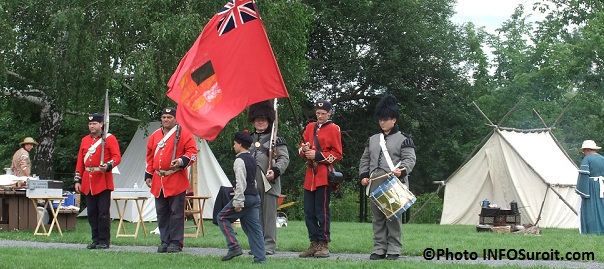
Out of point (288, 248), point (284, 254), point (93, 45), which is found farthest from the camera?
point (93, 45)

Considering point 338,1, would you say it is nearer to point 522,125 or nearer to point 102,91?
point 522,125

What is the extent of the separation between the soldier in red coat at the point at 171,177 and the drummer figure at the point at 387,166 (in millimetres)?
2269

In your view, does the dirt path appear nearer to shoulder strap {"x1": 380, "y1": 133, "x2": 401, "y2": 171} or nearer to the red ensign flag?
shoulder strap {"x1": 380, "y1": 133, "x2": 401, "y2": 171}

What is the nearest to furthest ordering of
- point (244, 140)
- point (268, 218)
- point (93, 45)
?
1. point (244, 140)
2. point (268, 218)
3. point (93, 45)

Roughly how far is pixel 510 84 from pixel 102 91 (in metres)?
22.4

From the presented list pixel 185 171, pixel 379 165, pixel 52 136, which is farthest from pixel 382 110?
pixel 52 136

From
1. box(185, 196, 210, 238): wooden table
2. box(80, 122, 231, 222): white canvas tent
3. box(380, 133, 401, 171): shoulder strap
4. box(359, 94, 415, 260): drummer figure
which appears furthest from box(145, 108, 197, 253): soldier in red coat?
box(80, 122, 231, 222): white canvas tent

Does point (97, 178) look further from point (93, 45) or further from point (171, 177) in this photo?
point (93, 45)

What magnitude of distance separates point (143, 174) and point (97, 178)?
1016cm

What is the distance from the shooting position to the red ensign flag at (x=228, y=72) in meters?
10.3

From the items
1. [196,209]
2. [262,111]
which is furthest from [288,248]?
[196,209]

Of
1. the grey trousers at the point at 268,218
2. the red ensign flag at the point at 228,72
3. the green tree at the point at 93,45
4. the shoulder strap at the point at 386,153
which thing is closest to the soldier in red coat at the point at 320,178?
the grey trousers at the point at 268,218

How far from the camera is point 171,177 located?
37.1ft

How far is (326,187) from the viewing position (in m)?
10.9
